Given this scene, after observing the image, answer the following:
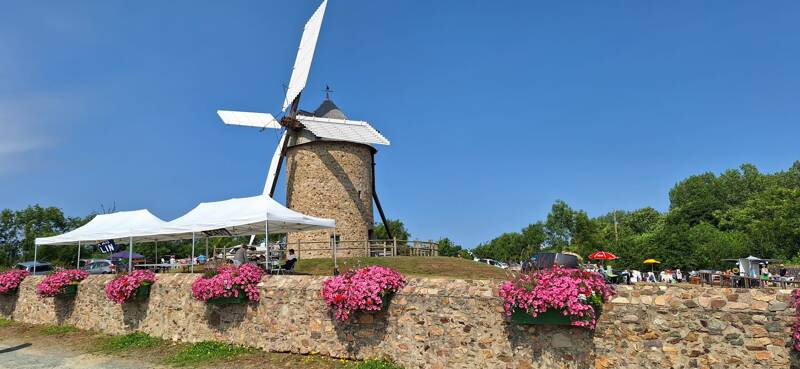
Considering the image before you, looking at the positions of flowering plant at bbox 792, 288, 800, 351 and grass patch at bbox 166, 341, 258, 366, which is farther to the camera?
grass patch at bbox 166, 341, 258, 366

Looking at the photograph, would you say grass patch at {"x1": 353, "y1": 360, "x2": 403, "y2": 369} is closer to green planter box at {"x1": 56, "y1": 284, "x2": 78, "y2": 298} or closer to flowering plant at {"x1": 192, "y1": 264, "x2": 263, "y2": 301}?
flowering plant at {"x1": 192, "y1": 264, "x2": 263, "y2": 301}

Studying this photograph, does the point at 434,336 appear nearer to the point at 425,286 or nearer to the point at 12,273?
the point at 425,286

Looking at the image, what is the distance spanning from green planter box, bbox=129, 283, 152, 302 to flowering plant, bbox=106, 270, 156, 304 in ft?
0.18

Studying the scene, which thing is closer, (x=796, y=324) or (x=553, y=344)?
(x=796, y=324)

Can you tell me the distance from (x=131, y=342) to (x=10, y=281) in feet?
27.6

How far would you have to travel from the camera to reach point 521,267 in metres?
8.88

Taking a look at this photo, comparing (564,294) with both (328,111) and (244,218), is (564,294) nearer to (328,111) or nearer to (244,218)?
(244,218)

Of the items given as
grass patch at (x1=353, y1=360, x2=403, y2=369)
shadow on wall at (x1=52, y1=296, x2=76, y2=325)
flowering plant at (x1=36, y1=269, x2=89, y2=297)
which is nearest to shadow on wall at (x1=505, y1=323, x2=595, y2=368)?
grass patch at (x1=353, y1=360, x2=403, y2=369)

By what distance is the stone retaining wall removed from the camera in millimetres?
6891

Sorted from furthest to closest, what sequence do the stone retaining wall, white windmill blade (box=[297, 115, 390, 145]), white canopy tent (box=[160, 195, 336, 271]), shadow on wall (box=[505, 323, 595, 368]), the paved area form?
white windmill blade (box=[297, 115, 390, 145]) < white canopy tent (box=[160, 195, 336, 271]) < the paved area < shadow on wall (box=[505, 323, 595, 368]) < the stone retaining wall

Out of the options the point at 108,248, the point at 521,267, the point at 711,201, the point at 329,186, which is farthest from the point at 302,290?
the point at 711,201

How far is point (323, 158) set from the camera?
31766 mm

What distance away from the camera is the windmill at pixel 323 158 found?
31.2 meters

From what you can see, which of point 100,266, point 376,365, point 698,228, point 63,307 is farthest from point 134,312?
point 698,228
